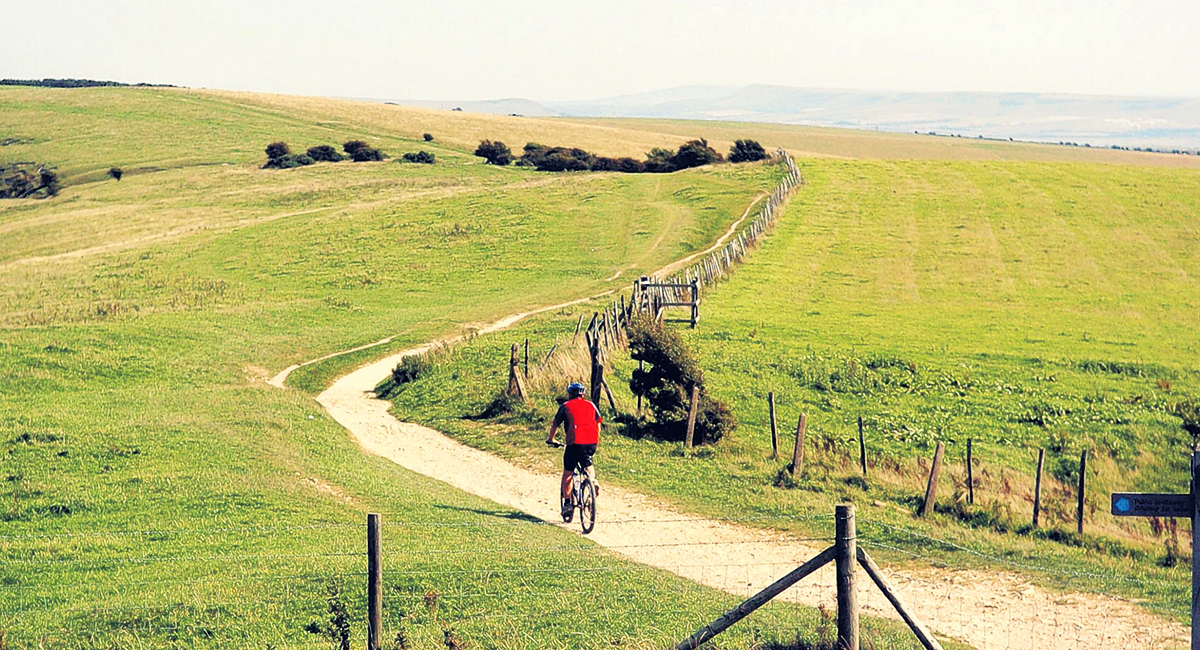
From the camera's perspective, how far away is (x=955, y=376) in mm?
33625

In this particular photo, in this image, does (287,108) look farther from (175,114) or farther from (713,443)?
(713,443)

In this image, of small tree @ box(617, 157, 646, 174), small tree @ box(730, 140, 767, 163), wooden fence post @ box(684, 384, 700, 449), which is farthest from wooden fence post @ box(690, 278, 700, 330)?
small tree @ box(617, 157, 646, 174)

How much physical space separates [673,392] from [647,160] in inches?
2858

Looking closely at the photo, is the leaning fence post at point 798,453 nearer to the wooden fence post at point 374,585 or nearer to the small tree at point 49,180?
the wooden fence post at point 374,585

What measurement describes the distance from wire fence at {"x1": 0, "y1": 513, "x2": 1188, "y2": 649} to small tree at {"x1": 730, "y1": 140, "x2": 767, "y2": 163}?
74.9 metres

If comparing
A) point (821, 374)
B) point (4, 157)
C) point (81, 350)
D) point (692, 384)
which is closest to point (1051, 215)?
point (821, 374)

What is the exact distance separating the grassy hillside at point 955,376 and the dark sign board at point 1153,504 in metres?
6.47

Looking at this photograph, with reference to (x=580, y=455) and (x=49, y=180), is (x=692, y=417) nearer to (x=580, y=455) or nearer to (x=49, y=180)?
(x=580, y=455)

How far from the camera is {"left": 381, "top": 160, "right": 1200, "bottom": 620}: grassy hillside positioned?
1922 cm

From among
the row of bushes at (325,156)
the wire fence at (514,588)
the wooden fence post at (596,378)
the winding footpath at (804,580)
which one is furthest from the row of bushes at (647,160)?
the wire fence at (514,588)

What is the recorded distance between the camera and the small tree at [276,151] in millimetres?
98500

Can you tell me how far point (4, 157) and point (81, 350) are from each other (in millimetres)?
84592

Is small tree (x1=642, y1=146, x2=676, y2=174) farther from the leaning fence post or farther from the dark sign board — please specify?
the dark sign board

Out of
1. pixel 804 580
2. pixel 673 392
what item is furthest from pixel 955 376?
pixel 804 580
